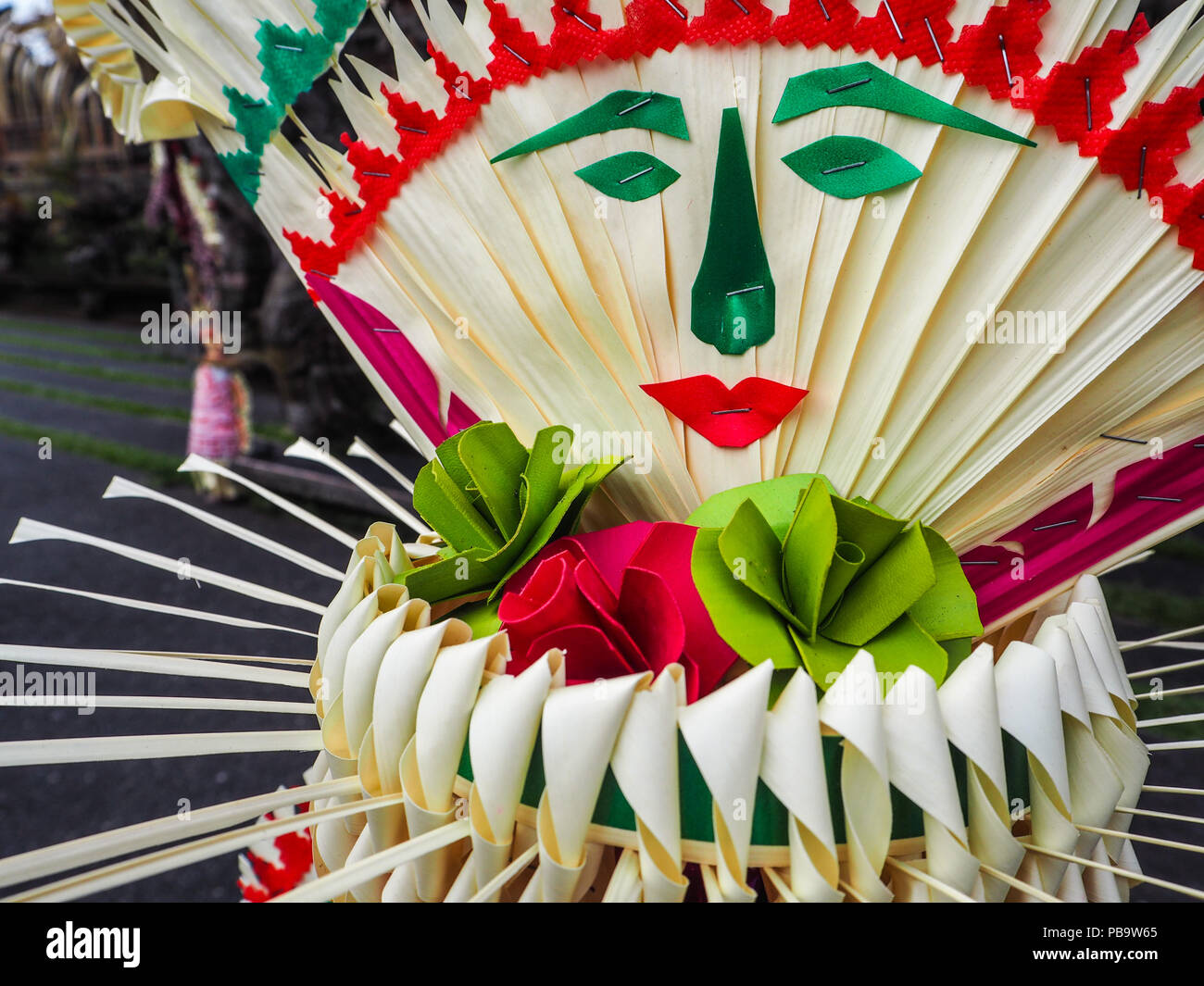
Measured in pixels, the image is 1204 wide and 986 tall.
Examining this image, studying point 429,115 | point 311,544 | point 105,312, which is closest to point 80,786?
point 311,544

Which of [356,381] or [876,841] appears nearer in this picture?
[876,841]

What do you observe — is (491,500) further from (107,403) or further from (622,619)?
(107,403)

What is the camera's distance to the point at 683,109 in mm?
570

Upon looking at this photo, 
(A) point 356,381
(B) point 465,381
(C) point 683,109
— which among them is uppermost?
(A) point 356,381

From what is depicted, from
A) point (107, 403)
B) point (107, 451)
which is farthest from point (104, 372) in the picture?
point (107, 451)

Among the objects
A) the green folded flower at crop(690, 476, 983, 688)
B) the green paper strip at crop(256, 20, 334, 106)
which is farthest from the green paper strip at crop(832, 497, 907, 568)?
the green paper strip at crop(256, 20, 334, 106)

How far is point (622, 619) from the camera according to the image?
530 mm

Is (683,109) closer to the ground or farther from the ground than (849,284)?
farther from the ground

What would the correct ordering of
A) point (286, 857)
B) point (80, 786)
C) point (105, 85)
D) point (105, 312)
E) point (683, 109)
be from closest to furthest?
point (683, 109)
point (105, 85)
point (286, 857)
point (80, 786)
point (105, 312)

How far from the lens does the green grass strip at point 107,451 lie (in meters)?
4.50

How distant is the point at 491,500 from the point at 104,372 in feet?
23.6

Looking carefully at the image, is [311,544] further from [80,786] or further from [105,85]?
[105,85]
